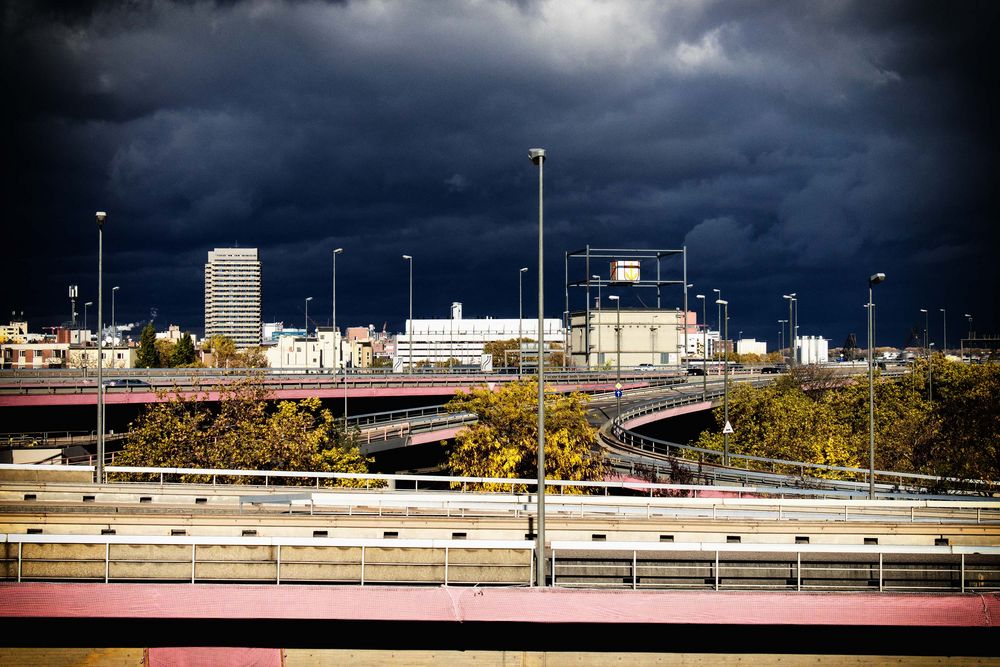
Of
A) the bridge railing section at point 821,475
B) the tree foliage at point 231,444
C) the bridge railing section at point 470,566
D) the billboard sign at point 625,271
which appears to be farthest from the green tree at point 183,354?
the bridge railing section at point 470,566

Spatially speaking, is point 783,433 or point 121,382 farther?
point 121,382

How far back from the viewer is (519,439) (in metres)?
33.5

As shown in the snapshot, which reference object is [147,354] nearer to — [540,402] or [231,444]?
[231,444]

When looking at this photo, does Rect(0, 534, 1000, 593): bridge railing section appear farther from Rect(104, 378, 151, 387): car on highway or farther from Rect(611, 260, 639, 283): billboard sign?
Rect(611, 260, 639, 283): billboard sign

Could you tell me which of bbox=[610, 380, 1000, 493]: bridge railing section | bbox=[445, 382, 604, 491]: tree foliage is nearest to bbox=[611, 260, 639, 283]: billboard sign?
bbox=[610, 380, 1000, 493]: bridge railing section

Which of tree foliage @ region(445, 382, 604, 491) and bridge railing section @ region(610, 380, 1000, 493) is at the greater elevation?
tree foliage @ region(445, 382, 604, 491)

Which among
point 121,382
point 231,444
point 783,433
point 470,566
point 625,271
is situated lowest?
point 783,433

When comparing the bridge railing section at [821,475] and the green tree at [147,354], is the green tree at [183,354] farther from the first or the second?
the bridge railing section at [821,475]

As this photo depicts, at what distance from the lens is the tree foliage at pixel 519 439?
3262 cm

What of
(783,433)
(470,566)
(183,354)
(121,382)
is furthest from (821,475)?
(183,354)

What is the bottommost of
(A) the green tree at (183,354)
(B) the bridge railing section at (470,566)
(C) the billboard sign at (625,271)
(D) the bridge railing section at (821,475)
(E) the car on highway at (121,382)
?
(D) the bridge railing section at (821,475)

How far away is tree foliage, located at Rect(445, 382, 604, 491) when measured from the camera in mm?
32625

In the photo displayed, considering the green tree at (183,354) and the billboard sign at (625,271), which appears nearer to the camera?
the billboard sign at (625,271)

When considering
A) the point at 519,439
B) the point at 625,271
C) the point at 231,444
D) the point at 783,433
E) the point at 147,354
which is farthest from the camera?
the point at 147,354
